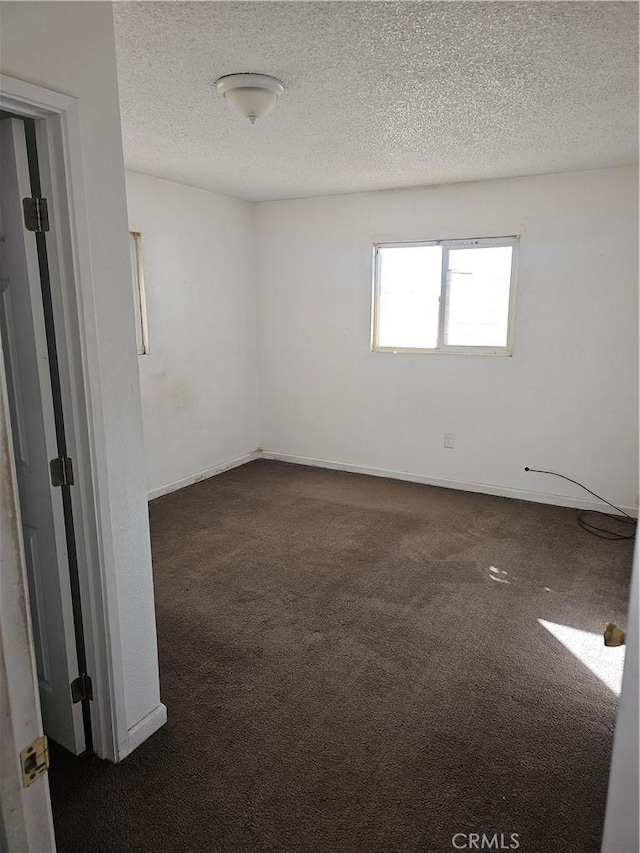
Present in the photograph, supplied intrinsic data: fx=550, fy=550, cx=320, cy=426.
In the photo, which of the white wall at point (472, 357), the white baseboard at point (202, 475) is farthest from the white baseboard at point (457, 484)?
the white baseboard at point (202, 475)

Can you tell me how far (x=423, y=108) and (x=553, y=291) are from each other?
2.05 meters

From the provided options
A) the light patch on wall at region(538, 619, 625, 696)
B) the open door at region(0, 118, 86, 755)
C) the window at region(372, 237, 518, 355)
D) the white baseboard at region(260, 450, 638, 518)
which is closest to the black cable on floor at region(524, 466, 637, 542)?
the white baseboard at region(260, 450, 638, 518)

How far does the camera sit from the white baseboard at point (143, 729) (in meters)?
1.94

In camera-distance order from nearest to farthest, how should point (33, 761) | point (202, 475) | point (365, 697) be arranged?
1. point (33, 761)
2. point (365, 697)
3. point (202, 475)

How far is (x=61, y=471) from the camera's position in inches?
69.5

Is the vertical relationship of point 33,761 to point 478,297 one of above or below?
below

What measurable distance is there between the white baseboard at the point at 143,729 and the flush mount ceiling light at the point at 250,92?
2478mm

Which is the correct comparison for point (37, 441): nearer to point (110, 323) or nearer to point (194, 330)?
point (110, 323)

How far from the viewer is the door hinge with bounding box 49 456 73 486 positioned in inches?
69.1

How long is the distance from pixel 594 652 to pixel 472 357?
2557 millimetres

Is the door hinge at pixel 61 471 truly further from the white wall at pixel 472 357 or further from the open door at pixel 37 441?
the white wall at pixel 472 357

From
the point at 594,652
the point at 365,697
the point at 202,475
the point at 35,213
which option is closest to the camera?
the point at 35,213

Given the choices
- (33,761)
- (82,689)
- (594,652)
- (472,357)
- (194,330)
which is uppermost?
(194,330)

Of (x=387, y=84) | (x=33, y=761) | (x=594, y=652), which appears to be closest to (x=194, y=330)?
(x=387, y=84)
